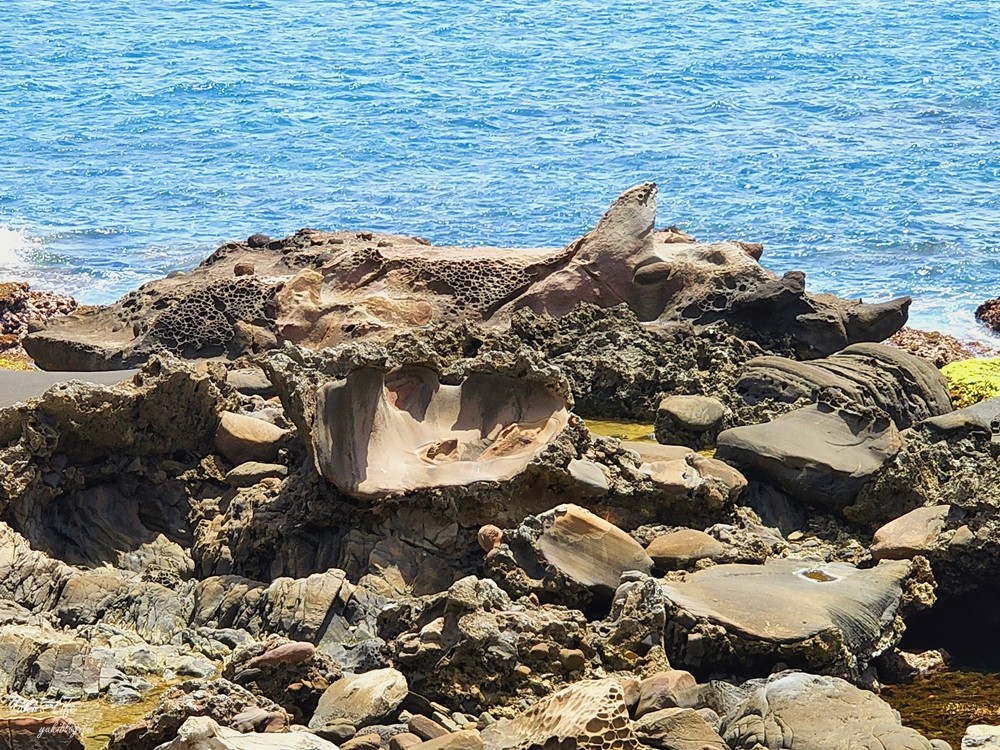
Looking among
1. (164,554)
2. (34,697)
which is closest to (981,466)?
(164,554)

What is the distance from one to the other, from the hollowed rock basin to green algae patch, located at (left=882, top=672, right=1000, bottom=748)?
170cm

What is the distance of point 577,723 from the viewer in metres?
4.40

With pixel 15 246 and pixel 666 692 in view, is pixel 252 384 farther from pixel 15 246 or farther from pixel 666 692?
pixel 15 246

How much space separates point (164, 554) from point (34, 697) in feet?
4.87

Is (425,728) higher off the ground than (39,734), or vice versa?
(39,734)

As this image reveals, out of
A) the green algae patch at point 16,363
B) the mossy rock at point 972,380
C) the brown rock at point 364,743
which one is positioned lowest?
the green algae patch at point 16,363

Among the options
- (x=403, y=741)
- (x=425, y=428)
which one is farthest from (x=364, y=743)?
(x=425, y=428)

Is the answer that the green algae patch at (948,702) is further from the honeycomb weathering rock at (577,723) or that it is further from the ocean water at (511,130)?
the ocean water at (511,130)

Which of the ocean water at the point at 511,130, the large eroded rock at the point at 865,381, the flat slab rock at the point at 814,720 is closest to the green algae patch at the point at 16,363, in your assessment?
the ocean water at the point at 511,130

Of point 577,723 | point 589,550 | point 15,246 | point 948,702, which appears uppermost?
point 577,723

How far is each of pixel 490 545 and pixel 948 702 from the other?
172cm

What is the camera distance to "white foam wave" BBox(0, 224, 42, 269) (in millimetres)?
17906

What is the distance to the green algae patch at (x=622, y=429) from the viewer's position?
803 centimetres

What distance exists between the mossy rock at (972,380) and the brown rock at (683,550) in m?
2.98
